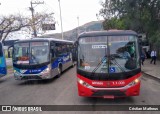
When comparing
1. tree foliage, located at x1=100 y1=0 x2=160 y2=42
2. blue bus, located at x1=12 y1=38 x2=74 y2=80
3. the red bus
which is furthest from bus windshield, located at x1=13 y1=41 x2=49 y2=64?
tree foliage, located at x1=100 y1=0 x2=160 y2=42

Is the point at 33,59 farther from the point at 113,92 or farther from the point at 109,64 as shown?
the point at 113,92

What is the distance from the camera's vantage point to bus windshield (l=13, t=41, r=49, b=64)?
607 inches

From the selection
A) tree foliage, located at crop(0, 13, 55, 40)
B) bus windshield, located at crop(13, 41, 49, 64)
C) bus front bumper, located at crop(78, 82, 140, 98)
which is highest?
tree foliage, located at crop(0, 13, 55, 40)

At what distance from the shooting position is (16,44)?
1591 cm

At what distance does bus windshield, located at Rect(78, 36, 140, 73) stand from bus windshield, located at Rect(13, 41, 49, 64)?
19.6ft

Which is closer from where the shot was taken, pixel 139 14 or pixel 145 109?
pixel 145 109

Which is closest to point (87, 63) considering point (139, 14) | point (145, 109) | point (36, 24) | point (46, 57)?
point (145, 109)

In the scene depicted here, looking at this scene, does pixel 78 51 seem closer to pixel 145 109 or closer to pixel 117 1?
pixel 145 109

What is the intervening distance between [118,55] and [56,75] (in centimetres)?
874

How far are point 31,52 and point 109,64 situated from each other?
7.26 m

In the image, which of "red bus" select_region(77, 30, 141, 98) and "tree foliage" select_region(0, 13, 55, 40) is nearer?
"red bus" select_region(77, 30, 141, 98)

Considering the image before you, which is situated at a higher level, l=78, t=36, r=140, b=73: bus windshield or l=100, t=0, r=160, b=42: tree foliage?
l=100, t=0, r=160, b=42: tree foliage

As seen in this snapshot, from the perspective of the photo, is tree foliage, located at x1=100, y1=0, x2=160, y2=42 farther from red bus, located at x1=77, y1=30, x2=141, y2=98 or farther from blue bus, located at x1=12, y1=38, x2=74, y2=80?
red bus, located at x1=77, y1=30, x2=141, y2=98

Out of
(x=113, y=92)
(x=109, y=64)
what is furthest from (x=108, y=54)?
(x=113, y=92)
